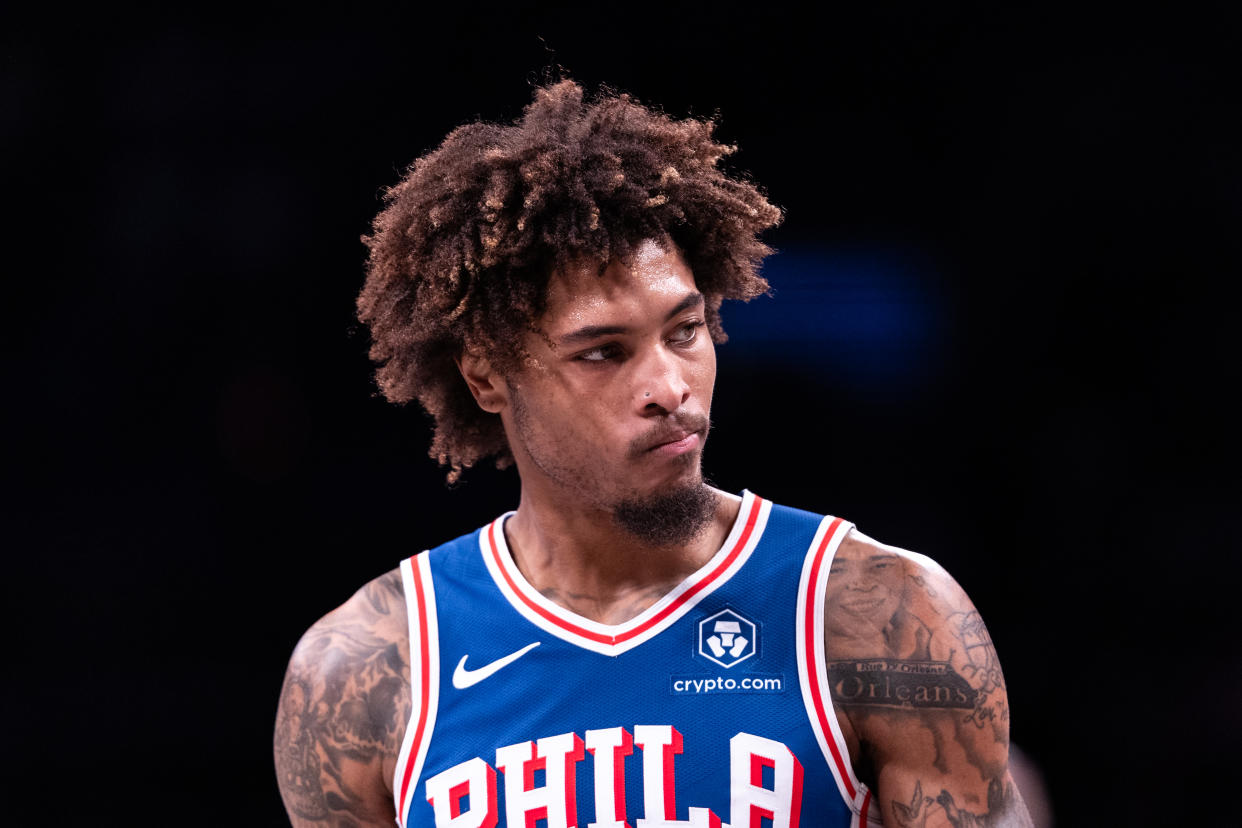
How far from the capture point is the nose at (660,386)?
6.64 feet

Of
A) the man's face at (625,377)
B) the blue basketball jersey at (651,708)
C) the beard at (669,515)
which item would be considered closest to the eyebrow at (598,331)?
the man's face at (625,377)

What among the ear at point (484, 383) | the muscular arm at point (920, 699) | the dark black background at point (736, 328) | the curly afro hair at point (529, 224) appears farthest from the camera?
the dark black background at point (736, 328)

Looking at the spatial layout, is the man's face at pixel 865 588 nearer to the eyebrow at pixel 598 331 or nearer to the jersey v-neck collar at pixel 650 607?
the jersey v-neck collar at pixel 650 607

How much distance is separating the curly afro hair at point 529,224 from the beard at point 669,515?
31 cm

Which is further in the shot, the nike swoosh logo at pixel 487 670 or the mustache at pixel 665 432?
the nike swoosh logo at pixel 487 670

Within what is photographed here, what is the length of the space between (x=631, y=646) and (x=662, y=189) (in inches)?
29.4

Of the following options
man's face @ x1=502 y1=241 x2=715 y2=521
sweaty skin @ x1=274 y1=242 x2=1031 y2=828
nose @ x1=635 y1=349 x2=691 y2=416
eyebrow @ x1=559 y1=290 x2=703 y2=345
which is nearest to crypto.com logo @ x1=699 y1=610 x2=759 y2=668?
sweaty skin @ x1=274 y1=242 x2=1031 y2=828

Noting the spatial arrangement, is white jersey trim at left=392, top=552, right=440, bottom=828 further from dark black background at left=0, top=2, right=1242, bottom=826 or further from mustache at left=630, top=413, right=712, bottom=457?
dark black background at left=0, top=2, right=1242, bottom=826

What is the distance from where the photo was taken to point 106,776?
397 cm

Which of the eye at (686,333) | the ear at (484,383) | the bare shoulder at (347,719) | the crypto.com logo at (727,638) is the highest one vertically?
the eye at (686,333)

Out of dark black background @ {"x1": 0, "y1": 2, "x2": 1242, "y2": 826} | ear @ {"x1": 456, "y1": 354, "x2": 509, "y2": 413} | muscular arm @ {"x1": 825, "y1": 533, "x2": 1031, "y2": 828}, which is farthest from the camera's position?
dark black background @ {"x1": 0, "y1": 2, "x2": 1242, "y2": 826}

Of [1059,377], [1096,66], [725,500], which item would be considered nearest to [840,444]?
[1059,377]

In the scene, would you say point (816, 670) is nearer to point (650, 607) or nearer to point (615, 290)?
point (650, 607)

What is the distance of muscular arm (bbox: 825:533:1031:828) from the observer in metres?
1.99
